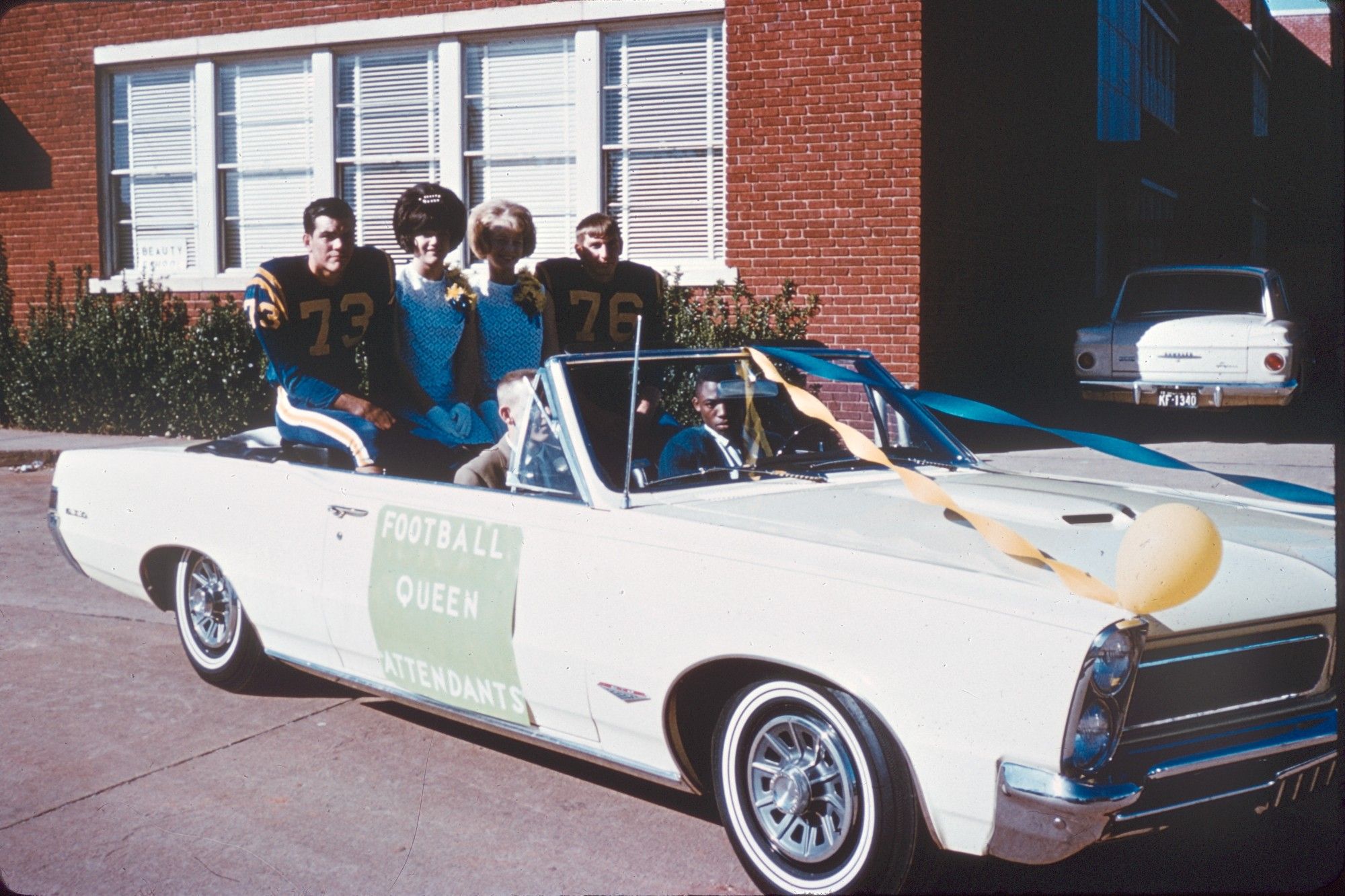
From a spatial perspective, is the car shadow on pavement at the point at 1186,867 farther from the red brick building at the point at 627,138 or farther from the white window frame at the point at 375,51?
the white window frame at the point at 375,51

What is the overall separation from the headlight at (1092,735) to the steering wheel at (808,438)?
1.61 metres

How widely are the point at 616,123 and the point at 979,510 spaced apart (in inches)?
392

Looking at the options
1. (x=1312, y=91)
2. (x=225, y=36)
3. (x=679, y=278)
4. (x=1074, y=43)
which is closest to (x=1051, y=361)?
(x=1074, y=43)

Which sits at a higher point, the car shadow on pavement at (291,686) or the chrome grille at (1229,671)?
the chrome grille at (1229,671)

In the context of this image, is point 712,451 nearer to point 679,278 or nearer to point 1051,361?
point 679,278

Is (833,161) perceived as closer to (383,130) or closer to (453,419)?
(383,130)

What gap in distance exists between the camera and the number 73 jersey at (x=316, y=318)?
527 centimetres

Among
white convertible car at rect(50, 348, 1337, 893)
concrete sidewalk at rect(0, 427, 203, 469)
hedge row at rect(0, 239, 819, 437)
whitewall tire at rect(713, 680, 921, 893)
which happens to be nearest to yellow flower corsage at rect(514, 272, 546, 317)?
white convertible car at rect(50, 348, 1337, 893)

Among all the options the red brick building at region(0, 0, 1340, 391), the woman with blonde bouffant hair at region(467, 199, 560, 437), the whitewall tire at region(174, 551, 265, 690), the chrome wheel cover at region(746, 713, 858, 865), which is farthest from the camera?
the red brick building at region(0, 0, 1340, 391)

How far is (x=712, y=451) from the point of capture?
419 cm

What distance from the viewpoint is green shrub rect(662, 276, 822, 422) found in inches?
477

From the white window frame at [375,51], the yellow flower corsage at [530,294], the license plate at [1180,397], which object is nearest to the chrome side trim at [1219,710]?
the yellow flower corsage at [530,294]

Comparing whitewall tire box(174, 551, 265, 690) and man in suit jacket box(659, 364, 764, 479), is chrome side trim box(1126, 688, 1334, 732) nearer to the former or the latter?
man in suit jacket box(659, 364, 764, 479)

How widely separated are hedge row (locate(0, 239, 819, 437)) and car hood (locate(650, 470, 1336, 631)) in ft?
35.2
